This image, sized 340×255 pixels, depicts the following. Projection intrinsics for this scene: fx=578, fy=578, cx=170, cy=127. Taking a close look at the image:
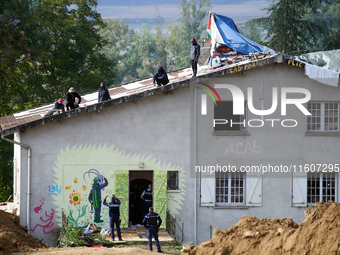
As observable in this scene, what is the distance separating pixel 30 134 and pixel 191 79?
22.1ft

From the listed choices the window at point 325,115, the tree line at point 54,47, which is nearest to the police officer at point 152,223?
the window at point 325,115

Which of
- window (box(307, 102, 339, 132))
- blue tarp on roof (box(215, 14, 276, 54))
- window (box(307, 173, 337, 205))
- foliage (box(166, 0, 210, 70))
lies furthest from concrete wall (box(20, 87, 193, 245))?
foliage (box(166, 0, 210, 70))

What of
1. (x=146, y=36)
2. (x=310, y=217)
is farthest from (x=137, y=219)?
(x=146, y=36)

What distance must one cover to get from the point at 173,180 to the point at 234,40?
8881 mm

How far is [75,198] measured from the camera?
22.9 m

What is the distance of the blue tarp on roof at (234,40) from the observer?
2802 cm

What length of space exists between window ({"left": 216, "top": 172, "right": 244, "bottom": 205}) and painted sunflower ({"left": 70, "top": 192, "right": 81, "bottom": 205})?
5660mm

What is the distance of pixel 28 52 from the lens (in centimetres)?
3491

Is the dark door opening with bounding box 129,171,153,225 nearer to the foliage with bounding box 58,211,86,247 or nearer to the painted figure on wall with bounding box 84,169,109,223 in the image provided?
A: the painted figure on wall with bounding box 84,169,109,223

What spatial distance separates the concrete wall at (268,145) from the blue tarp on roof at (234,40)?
3433mm

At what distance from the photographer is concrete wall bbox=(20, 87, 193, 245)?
2266 cm

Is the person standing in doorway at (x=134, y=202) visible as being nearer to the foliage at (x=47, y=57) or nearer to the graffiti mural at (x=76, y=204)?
the graffiti mural at (x=76, y=204)

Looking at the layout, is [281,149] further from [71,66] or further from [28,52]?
[71,66]

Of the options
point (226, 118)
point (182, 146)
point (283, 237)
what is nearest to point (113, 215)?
point (182, 146)
